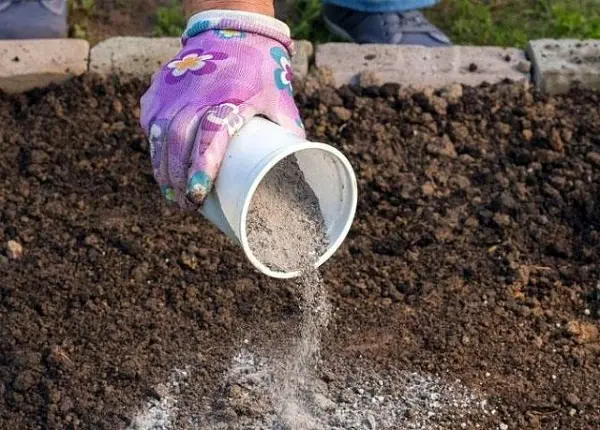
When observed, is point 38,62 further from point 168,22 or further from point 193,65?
point 193,65

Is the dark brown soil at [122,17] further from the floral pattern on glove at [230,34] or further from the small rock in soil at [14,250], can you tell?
the floral pattern on glove at [230,34]

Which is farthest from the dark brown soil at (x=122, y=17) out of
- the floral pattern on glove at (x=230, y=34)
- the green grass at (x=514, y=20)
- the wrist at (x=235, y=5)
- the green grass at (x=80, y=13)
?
the floral pattern on glove at (x=230, y=34)

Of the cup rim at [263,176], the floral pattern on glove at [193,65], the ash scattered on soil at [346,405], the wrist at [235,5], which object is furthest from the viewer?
the ash scattered on soil at [346,405]

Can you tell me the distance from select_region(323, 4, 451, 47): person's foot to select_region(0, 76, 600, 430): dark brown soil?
30 cm

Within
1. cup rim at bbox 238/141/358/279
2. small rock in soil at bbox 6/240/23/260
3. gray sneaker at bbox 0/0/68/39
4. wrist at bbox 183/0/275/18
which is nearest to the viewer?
cup rim at bbox 238/141/358/279

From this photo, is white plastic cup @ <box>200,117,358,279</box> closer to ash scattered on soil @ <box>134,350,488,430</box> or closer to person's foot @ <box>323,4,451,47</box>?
ash scattered on soil @ <box>134,350,488,430</box>

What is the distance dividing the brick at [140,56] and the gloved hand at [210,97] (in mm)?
987

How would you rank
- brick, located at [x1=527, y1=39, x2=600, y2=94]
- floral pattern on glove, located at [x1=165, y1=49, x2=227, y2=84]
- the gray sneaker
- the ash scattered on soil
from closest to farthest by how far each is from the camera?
floral pattern on glove, located at [x1=165, y1=49, x2=227, y2=84], the ash scattered on soil, brick, located at [x1=527, y1=39, x2=600, y2=94], the gray sneaker

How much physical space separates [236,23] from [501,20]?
155 centimetres

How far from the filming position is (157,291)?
7.93ft

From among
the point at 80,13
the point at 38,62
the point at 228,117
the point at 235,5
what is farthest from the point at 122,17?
the point at 228,117

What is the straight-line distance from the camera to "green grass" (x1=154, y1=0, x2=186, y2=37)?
318 cm

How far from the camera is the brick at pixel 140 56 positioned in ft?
9.67

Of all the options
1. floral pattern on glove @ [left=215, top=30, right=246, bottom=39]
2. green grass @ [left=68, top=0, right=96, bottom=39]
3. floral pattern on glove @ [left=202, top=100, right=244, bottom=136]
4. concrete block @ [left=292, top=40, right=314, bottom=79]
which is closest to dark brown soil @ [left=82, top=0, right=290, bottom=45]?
green grass @ [left=68, top=0, right=96, bottom=39]
